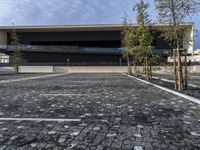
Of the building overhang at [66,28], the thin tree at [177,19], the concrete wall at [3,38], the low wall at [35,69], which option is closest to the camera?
the thin tree at [177,19]

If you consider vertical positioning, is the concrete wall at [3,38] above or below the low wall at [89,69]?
above

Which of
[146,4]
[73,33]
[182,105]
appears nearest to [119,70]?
[73,33]

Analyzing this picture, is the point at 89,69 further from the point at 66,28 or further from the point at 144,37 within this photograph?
the point at 144,37

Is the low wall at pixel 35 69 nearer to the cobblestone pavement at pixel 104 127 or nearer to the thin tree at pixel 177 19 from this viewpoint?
the thin tree at pixel 177 19

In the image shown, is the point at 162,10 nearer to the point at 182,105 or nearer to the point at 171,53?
the point at 171,53

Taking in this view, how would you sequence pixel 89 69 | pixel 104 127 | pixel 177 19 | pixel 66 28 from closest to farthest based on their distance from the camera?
pixel 104 127, pixel 177 19, pixel 89 69, pixel 66 28

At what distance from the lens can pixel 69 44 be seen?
7400 cm

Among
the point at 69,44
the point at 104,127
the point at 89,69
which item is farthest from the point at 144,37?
the point at 69,44

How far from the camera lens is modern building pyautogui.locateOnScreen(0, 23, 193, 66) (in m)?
68.6

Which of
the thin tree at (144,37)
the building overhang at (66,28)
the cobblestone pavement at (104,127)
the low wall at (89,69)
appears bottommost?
the low wall at (89,69)

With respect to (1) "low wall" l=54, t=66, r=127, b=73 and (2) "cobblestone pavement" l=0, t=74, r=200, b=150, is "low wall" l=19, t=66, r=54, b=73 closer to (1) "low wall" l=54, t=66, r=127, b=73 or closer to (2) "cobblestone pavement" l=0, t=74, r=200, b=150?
(1) "low wall" l=54, t=66, r=127, b=73

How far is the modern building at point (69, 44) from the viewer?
225ft

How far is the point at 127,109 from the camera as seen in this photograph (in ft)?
28.0

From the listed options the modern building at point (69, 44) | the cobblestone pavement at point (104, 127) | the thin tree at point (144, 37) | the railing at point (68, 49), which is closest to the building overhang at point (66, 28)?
the modern building at point (69, 44)
